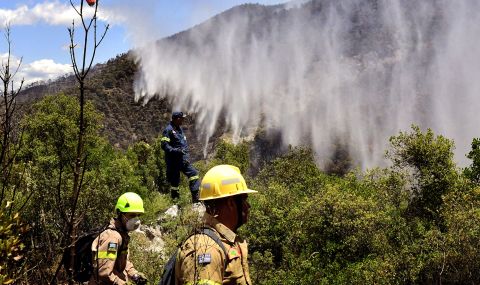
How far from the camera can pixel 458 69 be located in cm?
13262

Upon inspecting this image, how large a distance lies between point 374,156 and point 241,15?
102 m

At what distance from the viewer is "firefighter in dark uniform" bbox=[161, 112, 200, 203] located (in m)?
8.85

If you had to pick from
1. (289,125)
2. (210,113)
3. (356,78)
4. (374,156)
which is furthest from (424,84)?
(210,113)

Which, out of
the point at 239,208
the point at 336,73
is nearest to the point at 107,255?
the point at 239,208

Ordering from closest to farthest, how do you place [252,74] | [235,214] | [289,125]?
1. [235,214]
2. [289,125]
3. [252,74]

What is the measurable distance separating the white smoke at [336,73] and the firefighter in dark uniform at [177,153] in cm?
10691

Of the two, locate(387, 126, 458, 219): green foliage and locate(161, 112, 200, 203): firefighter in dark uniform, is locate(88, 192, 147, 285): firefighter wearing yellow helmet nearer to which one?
locate(161, 112, 200, 203): firefighter in dark uniform

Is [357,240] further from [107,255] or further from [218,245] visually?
[218,245]

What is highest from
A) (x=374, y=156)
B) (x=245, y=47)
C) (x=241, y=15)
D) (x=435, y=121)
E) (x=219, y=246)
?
(x=241, y=15)

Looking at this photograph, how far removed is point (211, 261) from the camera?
8.25 feet

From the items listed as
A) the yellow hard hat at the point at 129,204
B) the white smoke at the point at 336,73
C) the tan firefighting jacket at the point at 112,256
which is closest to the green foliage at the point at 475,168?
the yellow hard hat at the point at 129,204

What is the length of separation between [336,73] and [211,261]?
147984mm

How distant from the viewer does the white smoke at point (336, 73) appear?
124625 millimetres

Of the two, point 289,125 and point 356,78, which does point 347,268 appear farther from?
point 356,78
